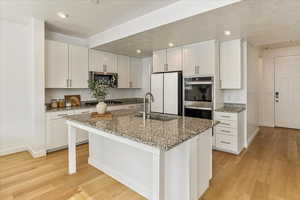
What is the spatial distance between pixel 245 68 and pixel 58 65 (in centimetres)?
416

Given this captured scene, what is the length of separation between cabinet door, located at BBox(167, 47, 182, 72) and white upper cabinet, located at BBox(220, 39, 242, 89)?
946 millimetres

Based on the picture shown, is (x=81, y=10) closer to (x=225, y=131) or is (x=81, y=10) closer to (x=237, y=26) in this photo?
(x=237, y=26)

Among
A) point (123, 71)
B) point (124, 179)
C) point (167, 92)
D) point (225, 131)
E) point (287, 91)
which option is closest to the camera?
point (124, 179)

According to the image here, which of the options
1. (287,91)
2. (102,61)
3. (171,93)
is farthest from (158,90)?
(287,91)

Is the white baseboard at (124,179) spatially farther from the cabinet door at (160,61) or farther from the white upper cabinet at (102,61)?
the cabinet door at (160,61)

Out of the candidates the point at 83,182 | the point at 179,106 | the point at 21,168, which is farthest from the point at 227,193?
the point at 21,168

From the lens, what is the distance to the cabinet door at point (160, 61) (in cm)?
428

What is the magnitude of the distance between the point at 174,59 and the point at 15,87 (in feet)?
11.6

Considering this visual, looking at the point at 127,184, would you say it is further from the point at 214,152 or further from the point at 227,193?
the point at 214,152

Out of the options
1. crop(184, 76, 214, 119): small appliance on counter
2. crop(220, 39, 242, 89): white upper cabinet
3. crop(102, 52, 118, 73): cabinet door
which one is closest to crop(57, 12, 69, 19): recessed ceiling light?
crop(102, 52, 118, 73): cabinet door

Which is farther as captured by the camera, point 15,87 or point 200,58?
point 200,58

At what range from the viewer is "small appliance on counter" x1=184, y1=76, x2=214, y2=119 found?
3.52 meters

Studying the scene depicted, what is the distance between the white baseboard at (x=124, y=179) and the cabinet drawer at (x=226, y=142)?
2149 mm

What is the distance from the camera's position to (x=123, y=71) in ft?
16.3
